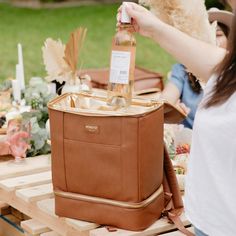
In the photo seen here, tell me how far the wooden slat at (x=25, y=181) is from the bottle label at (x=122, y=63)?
723 mm

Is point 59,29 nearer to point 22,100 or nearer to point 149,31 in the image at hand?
point 22,100

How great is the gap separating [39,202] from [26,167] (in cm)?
40

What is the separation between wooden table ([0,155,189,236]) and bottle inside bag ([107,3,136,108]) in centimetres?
48

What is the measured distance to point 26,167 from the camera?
3.17m

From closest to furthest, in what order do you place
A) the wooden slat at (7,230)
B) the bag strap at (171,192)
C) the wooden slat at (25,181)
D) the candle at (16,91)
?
1. the bag strap at (171,192)
2. the wooden slat at (25,181)
3. the wooden slat at (7,230)
4. the candle at (16,91)

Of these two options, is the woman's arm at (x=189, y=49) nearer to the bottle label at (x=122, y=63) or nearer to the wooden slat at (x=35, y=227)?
the bottle label at (x=122, y=63)

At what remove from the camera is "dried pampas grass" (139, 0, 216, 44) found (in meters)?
2.72

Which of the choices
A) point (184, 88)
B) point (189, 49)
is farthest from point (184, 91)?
point (189, 49)

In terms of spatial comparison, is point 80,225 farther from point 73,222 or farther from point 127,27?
point 127,27

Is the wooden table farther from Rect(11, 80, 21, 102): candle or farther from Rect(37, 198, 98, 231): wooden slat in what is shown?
Rect(11, 80, 21, 102): candle

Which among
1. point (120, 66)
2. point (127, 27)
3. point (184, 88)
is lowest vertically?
point (184, 88)

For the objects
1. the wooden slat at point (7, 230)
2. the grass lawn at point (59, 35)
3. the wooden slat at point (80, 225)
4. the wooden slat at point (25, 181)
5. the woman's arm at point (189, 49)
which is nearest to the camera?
the woman's arm at point (189, 49)

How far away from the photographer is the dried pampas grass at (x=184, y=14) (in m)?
2.72

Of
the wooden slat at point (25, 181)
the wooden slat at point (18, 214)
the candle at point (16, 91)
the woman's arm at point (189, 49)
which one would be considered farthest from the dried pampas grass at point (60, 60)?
the woman's arm at point (189, 49)
